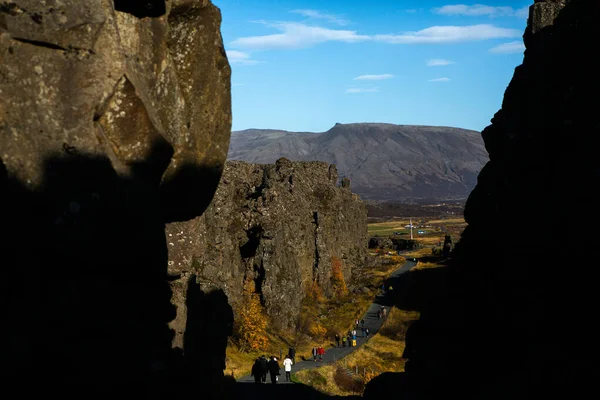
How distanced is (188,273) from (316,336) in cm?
6417

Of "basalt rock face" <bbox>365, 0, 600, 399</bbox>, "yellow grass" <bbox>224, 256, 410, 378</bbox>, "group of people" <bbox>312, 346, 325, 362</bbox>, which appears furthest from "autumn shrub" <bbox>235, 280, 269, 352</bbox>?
"basalt rock face" <bbox>365, 0, 600, 399</bbox>

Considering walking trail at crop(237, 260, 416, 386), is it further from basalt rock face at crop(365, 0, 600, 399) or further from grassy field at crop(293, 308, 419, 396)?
basalt rock face at crop(365, 0, 600, 399)

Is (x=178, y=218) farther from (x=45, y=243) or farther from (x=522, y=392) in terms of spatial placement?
(x=522, y=392)

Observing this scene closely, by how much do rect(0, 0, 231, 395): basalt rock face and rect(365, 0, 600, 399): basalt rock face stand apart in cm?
1317

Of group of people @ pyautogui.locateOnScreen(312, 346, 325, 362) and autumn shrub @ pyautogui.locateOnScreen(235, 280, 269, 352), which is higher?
autumn shrub @ pyautogui.locateOnScreen(235, 280, 269, 352)

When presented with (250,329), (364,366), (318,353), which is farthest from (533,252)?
(250,329)

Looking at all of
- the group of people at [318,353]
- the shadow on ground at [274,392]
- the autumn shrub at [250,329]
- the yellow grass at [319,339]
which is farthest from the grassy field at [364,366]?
the autumn shrub at [250,329]

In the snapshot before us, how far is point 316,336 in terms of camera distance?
84.1 meters

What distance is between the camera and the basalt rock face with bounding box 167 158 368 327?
73.2m

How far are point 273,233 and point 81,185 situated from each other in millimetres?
69511

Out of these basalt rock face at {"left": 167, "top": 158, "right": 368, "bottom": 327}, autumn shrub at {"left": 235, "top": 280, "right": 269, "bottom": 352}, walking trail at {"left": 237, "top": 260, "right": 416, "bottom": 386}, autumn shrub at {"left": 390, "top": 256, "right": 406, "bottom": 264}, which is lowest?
autumn shrub at {"left": 390, "top": 256, "right": 406, "bottom": 264}

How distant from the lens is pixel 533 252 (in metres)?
27.3

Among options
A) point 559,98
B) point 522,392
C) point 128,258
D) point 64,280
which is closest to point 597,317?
point 522,392

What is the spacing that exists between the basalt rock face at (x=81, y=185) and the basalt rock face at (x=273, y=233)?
1290 inches
